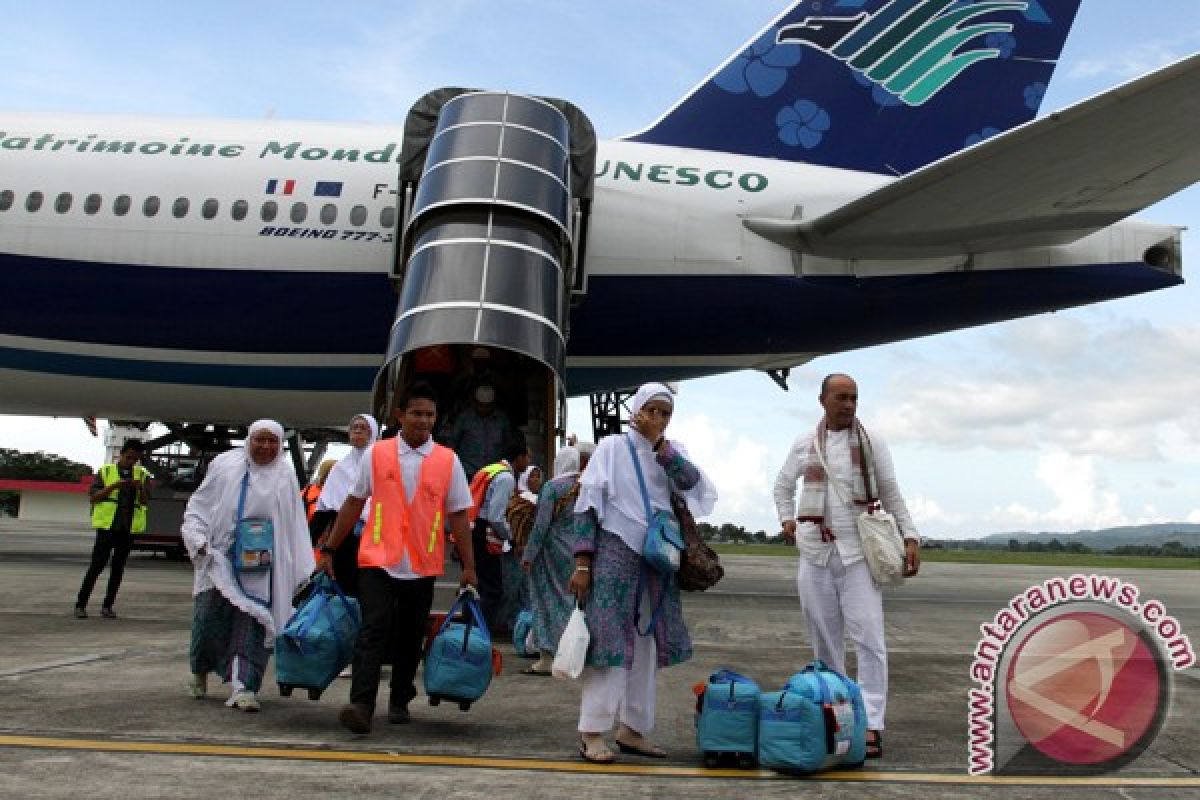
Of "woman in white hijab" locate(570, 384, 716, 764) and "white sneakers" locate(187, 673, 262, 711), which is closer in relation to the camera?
"woman in white hijab" locate(570, 384, 716, 764)

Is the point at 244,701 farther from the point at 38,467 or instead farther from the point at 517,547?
the point at 38,467

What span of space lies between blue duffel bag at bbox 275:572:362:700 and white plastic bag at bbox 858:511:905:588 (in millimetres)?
2695

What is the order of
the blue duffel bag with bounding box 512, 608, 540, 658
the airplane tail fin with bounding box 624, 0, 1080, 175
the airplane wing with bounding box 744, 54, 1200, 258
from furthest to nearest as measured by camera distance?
the airplane tail fin with bounding box 624, 0, 1080, 175
the airplane wing with bounding box 744, 54, 1200, 258
the blue duffel bag with bounding box 512, 608, 540, 658

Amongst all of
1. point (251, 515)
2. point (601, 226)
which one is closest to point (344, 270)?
point (601, 226)

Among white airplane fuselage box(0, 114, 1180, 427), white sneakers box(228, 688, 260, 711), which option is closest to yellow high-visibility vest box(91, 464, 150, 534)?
white airplane fuselage box(0, 114, 1180, 427)

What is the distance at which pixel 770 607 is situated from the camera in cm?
1405

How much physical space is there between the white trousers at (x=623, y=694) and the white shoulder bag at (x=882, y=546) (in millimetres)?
1184

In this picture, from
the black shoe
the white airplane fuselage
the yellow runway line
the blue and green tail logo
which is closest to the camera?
the yellow runway line

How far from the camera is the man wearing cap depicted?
34.2 feet

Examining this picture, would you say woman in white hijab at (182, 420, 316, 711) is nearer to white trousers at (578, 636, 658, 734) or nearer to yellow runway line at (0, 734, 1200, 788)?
yellow runway line at (0, 734, 1200, 788)

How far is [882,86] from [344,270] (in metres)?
8.31

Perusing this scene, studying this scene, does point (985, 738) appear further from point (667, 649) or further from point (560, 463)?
point (560, 463)

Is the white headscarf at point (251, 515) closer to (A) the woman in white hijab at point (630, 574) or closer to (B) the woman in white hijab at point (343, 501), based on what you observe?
(B) the woman in white hijab at point (343, 501)

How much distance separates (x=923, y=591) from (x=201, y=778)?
16145mm
